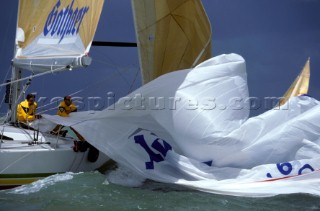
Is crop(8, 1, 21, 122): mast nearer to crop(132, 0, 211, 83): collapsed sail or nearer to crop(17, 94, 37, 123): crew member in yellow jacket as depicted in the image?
crop(17, 94, 37, 123): crew member in yellow jacket

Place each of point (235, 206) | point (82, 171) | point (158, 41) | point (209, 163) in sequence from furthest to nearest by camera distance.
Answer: point (158, 41), point (82, 171), point (209, 163), point (235, 206)

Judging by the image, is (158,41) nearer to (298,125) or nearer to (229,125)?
(229,125)

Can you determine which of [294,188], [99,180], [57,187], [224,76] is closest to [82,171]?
[99,180]

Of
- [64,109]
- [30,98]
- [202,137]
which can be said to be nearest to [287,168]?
[202,137]

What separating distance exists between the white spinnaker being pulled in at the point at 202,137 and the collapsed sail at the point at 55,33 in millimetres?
978

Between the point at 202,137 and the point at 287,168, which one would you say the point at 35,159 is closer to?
the point at 202,137

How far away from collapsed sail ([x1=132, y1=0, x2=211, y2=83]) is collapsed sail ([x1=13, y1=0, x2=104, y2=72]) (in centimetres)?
124

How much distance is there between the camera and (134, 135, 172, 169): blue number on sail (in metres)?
7.75

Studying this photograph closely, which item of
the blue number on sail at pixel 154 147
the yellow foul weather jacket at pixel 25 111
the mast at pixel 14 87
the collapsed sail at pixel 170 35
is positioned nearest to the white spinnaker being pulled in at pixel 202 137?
the blue number on sail at pixel 154 147

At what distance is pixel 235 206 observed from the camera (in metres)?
6.84

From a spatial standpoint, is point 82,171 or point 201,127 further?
point 82,171

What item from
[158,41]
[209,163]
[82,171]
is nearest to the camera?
[209,163]

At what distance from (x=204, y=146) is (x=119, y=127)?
4.42 ft

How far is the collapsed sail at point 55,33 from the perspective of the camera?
25.4 feet
